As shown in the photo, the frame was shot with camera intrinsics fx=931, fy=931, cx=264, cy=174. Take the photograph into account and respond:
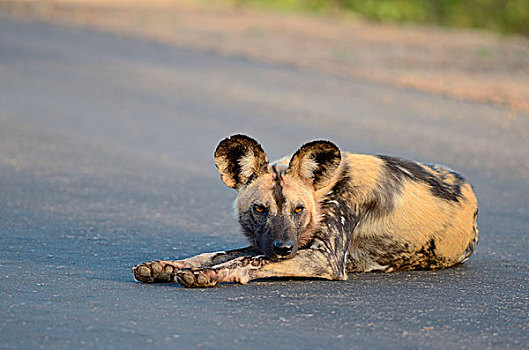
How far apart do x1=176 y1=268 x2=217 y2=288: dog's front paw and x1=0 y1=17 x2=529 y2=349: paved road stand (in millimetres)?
51

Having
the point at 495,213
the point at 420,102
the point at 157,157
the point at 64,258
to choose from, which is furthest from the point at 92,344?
the point at 420,102

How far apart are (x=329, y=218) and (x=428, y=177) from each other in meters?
0.80

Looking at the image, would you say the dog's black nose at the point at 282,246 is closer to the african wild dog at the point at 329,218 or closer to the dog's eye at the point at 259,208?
the african wild dog at the point at 329,218

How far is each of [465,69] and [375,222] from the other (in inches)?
440

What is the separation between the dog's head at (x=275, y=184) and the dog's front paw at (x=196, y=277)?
341 mm

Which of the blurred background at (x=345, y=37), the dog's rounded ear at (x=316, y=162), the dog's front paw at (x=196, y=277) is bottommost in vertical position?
the dog's front paw at (x=196, y=277)

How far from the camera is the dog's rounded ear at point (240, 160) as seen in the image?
5109 mm

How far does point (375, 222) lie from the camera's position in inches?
211

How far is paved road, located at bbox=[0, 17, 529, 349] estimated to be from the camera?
411 centimetres

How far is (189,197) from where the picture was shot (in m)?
7.84

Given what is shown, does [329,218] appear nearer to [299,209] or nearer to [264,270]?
[299,209]

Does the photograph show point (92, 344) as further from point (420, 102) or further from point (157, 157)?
point (420, 102)

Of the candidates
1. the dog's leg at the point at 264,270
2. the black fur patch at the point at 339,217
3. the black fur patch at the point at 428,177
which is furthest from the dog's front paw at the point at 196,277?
the black fur patch at the point at 428,177

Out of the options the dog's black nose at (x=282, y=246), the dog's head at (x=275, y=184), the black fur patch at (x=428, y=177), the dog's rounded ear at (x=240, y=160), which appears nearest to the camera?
the dog's black nose at (x=282, y=246)
